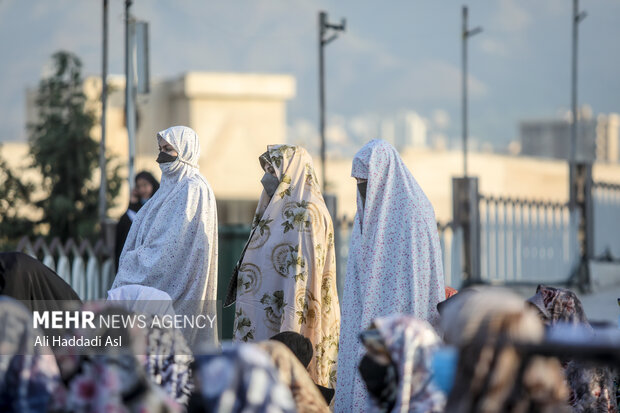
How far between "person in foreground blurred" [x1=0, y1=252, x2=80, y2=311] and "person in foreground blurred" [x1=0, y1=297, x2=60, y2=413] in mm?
979

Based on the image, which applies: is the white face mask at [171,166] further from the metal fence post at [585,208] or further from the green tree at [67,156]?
the metal fence post at [585,208]

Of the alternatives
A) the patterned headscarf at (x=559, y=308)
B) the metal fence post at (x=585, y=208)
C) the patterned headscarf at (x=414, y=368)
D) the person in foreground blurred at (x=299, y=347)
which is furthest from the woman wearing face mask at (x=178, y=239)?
the metal fence post at (x=585, y=208)

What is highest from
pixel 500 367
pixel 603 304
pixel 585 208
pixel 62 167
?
pixel 62 167

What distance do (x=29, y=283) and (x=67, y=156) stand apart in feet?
28.4

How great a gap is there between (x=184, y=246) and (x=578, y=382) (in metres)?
2.23

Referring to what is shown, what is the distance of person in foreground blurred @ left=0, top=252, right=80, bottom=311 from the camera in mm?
4234

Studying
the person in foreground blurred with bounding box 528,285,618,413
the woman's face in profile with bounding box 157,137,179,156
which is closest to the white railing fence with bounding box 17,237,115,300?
the woman's face in profile with bounding box 157,137,179,156

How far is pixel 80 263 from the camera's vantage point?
26.8ft

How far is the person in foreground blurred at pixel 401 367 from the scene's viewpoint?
128 inches

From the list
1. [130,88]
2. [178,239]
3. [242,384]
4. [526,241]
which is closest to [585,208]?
[526,241]

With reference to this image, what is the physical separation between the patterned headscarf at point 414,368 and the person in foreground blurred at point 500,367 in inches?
10.4

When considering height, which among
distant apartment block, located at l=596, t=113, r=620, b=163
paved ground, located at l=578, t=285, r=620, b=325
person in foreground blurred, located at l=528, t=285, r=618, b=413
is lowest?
paved ground, located at l=578, t=285, r=620, b=325

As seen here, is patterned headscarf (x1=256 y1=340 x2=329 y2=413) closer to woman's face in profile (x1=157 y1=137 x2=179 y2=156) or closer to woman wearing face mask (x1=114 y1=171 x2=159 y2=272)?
woman's face in profile (x1=157 y1=137 x2=179 y2=156)

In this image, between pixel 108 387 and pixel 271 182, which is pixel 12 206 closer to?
pixel 271 182
